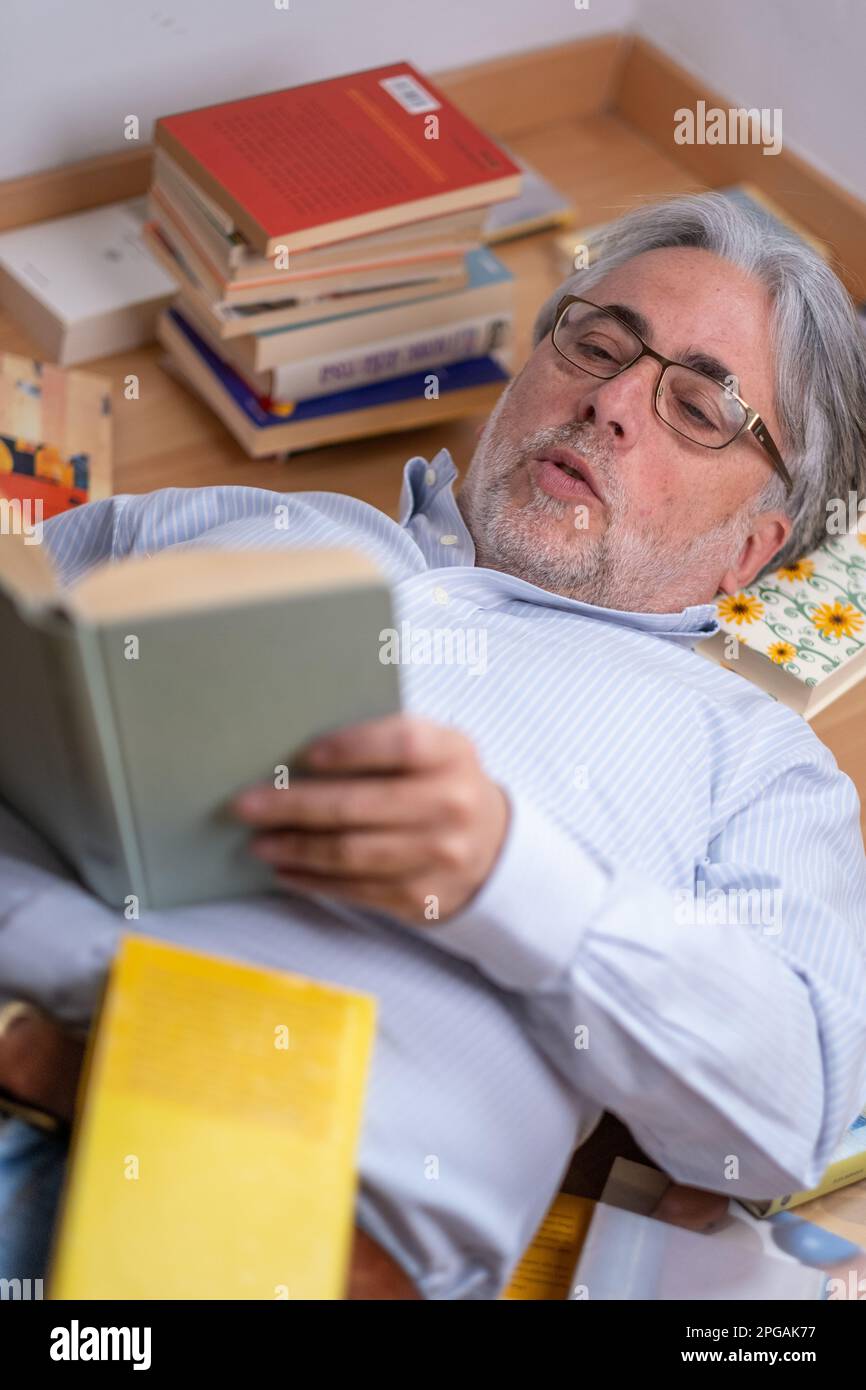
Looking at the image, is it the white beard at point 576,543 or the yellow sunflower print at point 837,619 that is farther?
the yellow sunflower print at point 837,619

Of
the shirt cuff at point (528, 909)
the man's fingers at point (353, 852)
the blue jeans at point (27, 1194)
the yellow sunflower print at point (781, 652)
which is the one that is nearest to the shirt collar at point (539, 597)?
the yellow sunflower print at point (781, 652)

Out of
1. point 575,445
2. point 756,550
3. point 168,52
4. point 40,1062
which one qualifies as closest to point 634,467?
point 575,445

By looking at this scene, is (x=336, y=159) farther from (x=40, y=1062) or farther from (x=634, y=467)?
(x=40, y=1062)

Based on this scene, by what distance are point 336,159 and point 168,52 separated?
389 millimetres

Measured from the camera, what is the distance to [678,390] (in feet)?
4.55

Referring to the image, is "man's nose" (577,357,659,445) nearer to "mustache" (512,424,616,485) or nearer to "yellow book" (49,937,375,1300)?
"mustache" (512,424,616,485)

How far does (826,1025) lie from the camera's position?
1.08m

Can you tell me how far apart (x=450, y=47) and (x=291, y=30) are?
28cm

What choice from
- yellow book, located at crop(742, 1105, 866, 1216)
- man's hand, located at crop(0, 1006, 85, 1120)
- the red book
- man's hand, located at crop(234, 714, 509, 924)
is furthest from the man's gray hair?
man's hand, located at crop(0, 1006, 85, 1120)

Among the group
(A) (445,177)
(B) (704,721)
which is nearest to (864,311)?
(A) (445,177)

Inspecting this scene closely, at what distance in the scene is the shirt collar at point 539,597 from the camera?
1.31 meters

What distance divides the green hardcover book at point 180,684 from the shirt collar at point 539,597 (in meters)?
0.46

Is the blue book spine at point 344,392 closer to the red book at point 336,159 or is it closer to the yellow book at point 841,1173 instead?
the red book at point 336,159

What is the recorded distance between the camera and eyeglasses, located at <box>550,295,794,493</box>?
4.54 ft
